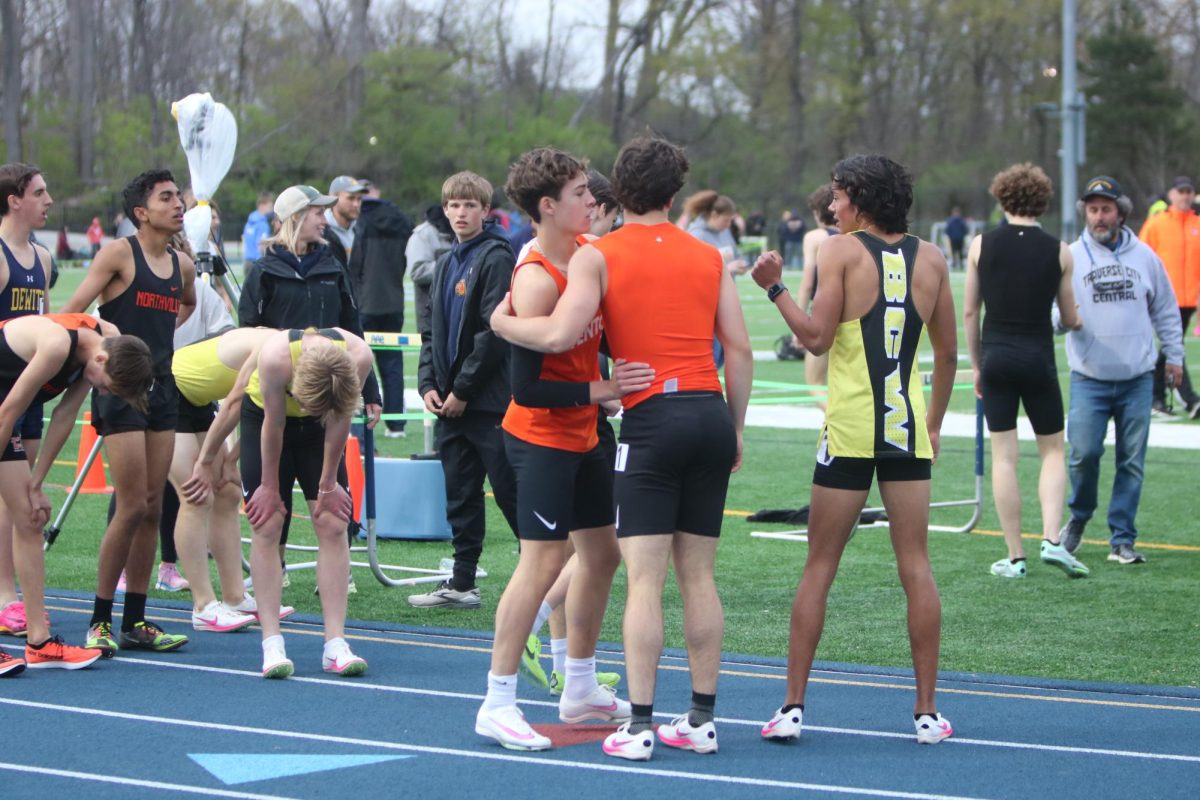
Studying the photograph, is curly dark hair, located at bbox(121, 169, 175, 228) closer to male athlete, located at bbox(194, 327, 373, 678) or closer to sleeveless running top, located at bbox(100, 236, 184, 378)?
sleeveless running top, located at bbox(100, 236, 184, 378)

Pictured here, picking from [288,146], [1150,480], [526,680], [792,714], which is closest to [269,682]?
[526,680]

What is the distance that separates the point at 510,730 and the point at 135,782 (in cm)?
113

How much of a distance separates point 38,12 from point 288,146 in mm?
15904

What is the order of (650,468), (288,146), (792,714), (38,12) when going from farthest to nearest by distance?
(38,12) → (288,146) → (792,714) → (650,468)

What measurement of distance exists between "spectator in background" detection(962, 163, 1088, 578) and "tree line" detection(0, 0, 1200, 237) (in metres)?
49.3

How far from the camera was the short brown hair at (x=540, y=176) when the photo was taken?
16.1 feet

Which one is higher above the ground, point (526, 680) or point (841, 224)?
point (841, 224)

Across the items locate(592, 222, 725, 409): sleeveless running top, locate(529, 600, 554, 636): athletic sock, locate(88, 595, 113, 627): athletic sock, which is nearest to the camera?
locate(592, 222, 725, 409): sleeveless running top

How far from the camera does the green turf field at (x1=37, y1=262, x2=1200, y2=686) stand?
6.40m

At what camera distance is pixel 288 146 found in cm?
5569

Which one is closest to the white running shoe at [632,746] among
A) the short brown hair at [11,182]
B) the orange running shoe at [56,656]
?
the orange running shoe at [56,656]

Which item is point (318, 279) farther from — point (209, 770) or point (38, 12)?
point (38, 12)

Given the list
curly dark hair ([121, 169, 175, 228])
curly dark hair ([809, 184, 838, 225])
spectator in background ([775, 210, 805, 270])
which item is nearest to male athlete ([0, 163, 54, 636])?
curly dark hair ([121, 169, 175, 228])

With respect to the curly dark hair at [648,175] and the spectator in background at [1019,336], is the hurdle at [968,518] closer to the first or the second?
the spectator in background at [1019,336]
